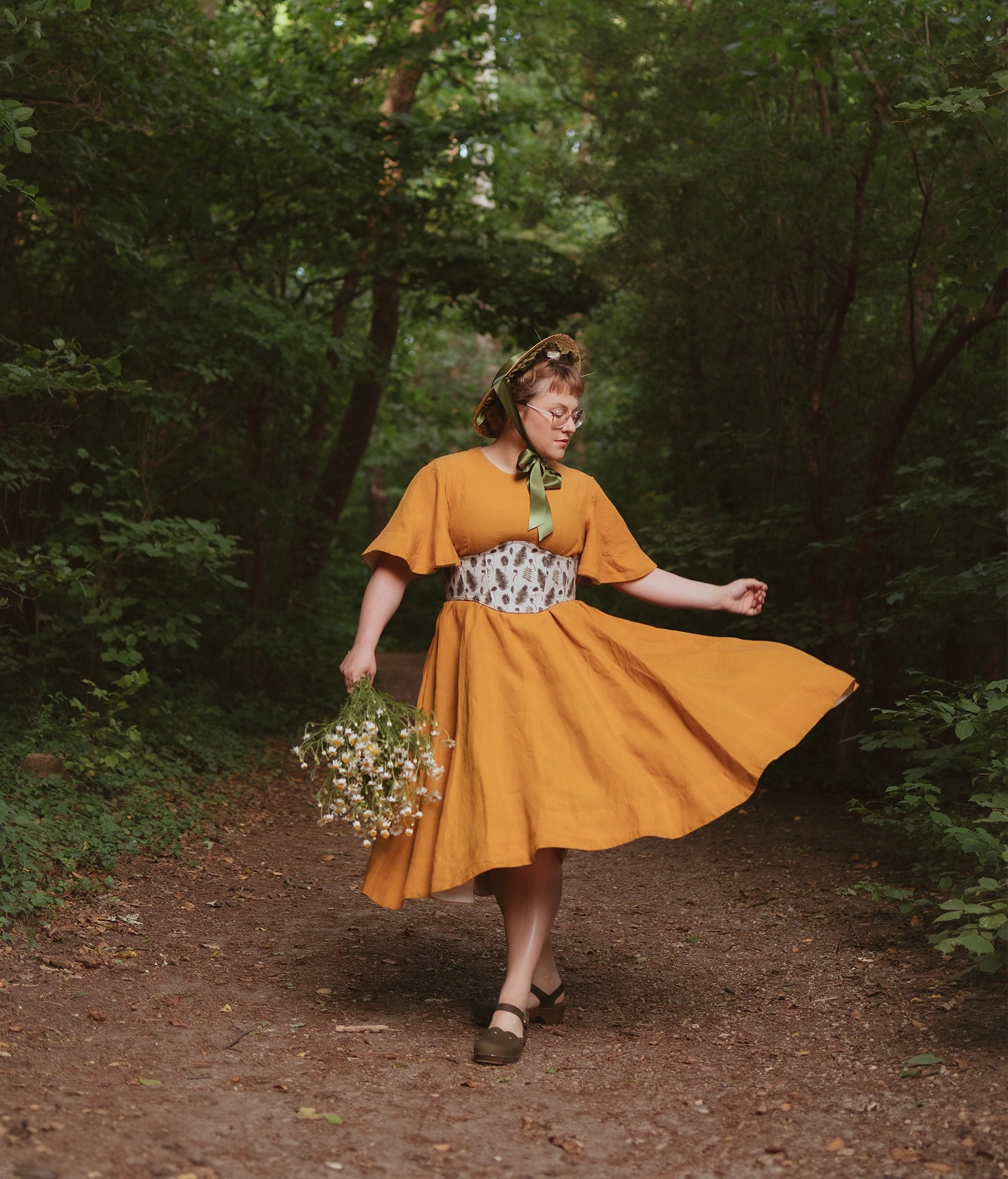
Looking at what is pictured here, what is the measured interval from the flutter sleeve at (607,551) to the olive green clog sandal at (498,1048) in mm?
1409

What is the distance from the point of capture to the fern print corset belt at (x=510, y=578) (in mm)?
3523

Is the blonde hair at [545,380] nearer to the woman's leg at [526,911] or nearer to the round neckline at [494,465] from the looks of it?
the round neckline at [494,465]

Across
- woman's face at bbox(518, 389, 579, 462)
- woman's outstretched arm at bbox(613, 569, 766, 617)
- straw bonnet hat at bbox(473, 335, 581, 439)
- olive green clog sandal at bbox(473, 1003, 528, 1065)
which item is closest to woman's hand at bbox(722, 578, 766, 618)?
woman's outstretched arm at bbox(613, 569, 766, 617)

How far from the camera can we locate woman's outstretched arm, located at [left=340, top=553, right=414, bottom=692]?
341cm

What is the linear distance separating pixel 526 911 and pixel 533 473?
131 centimetres

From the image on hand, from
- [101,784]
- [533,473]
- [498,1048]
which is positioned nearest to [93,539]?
[101,784]

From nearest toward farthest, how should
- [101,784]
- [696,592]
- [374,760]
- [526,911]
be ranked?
[374,760] → [526,911] → [696,592] → [101,784]

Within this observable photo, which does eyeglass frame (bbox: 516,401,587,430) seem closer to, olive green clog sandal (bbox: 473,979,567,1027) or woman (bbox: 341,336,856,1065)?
woman (bbox: 341,336,856,1065)

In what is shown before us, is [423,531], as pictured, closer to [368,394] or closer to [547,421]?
[547,421]

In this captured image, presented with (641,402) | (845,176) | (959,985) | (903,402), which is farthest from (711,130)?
(959,985)

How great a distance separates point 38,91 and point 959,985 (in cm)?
577

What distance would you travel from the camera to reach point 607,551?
149 inches

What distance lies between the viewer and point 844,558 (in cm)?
716

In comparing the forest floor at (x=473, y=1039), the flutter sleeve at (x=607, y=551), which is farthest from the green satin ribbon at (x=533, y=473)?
the forest floor at (x=473, y=1039)
